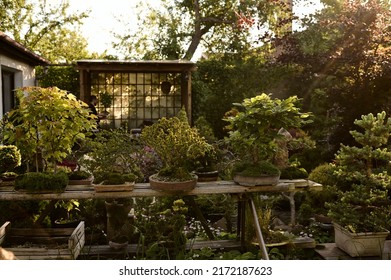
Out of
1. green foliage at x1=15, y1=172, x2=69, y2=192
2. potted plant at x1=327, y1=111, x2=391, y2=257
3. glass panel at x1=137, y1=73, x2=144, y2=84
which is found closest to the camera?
green foliage at x1=15, y1=172, x2=69, y2=192

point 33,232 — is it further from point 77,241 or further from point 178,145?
point 178,145

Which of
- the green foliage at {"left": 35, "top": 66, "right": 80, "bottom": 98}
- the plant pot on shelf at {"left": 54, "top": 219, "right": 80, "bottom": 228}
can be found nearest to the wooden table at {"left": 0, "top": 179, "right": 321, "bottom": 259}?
the plant pot on shelf at {"left": 54, "top": 219, "right": 80, "bottom": 228}

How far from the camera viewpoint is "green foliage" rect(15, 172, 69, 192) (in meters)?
4.27

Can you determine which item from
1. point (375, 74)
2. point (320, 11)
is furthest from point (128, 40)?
point (375, 74)

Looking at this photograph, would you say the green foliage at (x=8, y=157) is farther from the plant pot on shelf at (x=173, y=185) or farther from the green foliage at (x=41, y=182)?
the plant pot on shelf at (x=173, y=185)

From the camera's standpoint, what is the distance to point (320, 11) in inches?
404

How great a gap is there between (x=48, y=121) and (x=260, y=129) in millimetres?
2005

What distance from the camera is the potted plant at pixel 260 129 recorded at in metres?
4.36

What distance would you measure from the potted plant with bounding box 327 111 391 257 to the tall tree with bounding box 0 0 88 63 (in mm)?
12294

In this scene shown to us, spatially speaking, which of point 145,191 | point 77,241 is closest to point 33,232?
point 77,241

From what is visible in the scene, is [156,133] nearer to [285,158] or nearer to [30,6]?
[285,158]

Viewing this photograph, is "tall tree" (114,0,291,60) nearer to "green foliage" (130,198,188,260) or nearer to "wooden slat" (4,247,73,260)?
"green foliage" (130,198,188,260)

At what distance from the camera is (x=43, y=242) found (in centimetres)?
462

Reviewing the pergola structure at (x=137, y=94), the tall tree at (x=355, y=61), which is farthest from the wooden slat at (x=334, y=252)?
the pergola structure at (x=137, y=94)
